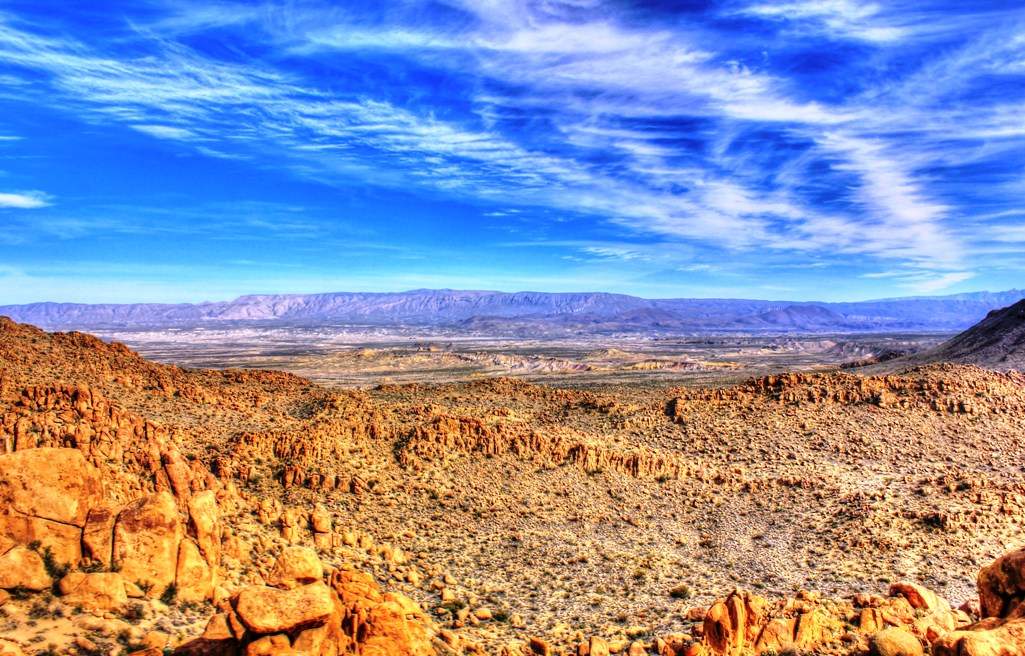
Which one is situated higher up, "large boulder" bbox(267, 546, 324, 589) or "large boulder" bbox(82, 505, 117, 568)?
"large boulder" bbox(82, 505, 117, 568)

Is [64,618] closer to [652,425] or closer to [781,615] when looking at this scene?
[781,615]

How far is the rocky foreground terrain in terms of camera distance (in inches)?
436

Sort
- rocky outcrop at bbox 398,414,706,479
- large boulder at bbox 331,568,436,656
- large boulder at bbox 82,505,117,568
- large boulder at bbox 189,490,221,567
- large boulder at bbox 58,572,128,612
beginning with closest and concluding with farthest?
large boulder at bbox 331,568,436,656 → large boulder at bbox 58,572,128,612 → large boulder at bbox 82,505,117,568 → large boulder at bbox 189,490,221,567 → rocky outcrop at bbox 398,414,706,479

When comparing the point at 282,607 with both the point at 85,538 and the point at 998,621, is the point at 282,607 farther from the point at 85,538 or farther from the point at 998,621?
the point at 998,621

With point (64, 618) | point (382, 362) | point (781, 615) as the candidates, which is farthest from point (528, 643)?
point (382, 362)

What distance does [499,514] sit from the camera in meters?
23.2

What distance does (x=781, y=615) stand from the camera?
13.8 meters

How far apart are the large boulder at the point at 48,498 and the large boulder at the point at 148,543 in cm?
75

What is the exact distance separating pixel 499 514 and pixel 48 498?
14.7 metres

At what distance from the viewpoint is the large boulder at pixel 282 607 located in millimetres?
9367

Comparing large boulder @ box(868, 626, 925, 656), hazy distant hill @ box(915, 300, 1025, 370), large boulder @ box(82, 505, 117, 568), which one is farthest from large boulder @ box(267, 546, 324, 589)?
hazy distant hill @ box(915, 300, 1025, 370)

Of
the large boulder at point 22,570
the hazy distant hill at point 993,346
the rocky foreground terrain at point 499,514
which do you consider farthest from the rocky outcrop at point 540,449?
the hazy distant hill at point 993,346

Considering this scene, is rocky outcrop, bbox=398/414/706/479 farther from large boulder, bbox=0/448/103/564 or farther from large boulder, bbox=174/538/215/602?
large boulder, bbox=0/448/103/564

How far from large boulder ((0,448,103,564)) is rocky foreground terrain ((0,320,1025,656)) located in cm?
4
